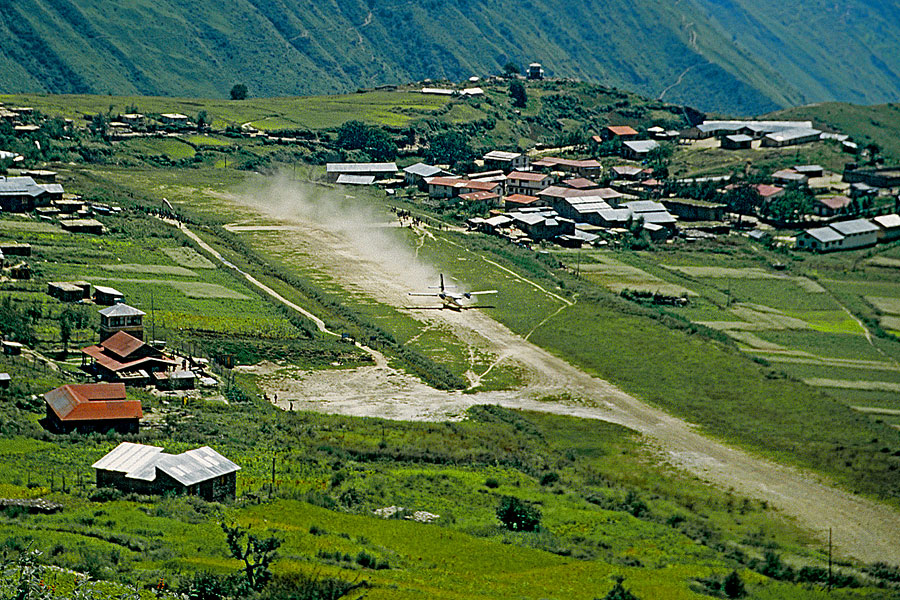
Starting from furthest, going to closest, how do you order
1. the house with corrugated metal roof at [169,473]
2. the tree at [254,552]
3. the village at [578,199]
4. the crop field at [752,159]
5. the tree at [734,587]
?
the crop field at [752,159] → the village at [578,199] → the house with corrugated metal roof at [169,473] → the tree at [734,587] → the tree at [254,552]

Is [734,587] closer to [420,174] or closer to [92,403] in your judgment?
[92,403]

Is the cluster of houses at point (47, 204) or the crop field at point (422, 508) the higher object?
the cluster of houses at point (47, 204)

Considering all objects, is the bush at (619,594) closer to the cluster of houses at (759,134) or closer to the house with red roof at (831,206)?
the house with red roof at (831,206)

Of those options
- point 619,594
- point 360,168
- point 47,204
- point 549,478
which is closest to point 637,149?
point 360,168

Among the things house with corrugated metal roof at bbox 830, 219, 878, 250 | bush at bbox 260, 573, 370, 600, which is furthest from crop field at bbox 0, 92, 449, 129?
bush at bbox 260, 573, 370, 600

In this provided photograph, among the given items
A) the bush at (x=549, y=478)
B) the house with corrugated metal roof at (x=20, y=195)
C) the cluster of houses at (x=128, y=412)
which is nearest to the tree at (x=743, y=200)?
the house with corrugated metal roof at (x=20, y=195)

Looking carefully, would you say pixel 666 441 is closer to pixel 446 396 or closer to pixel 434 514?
pixel 446 396
